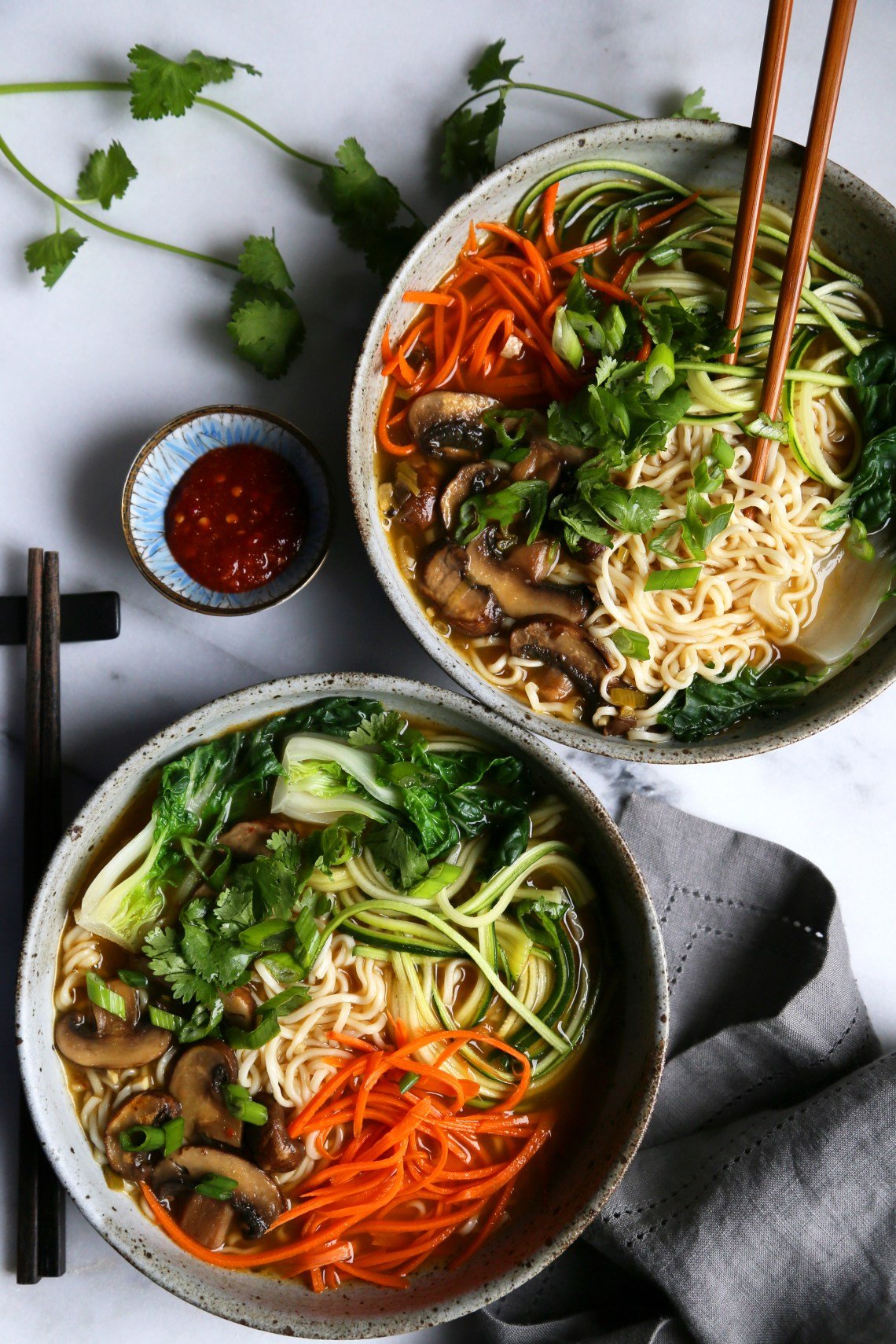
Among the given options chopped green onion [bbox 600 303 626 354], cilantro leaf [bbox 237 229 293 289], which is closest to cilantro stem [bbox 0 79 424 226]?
cilantro leaf [bbox 237 229 293 289]

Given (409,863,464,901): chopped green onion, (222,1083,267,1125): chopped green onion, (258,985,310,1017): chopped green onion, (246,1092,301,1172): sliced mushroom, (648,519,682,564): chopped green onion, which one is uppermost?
(648,519,682,564): chopped green onion

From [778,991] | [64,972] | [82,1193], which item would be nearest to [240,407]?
[64,972]

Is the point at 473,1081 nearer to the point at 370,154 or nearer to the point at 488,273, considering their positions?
the point at 488,273

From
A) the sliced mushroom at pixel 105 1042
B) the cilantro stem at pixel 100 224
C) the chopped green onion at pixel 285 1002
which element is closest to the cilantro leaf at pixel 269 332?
the cilantro stem at pixel 100 224

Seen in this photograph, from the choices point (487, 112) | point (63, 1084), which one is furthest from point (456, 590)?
point (63, 1084)

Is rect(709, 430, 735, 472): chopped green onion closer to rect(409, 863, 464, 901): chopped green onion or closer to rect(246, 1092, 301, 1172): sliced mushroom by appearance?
rect(409, 863, 464, 901): chopped green onion

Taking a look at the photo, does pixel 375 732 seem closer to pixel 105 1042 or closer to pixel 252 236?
pixel 105 1042
